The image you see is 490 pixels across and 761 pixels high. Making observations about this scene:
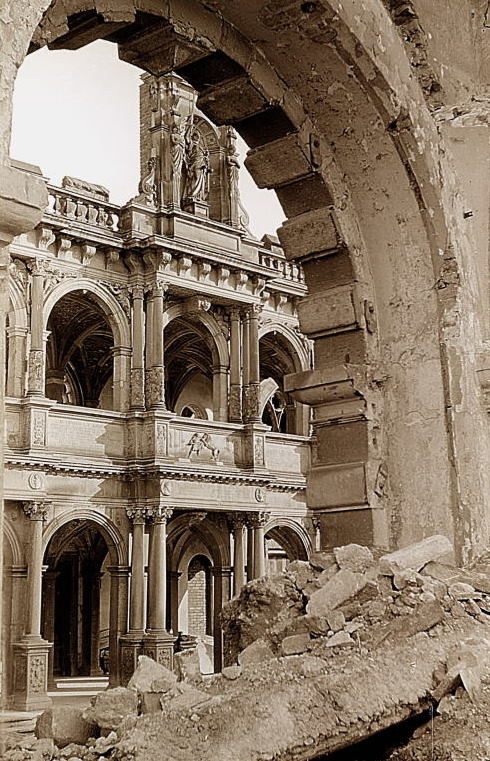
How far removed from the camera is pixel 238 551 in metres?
17.1

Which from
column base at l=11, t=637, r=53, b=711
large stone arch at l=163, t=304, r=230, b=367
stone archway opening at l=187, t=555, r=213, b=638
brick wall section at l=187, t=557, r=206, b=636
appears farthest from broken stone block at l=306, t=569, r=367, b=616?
brick wall section at l=187, t=557, r=206, b=636

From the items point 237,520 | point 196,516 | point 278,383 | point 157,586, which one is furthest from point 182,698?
point 278,383

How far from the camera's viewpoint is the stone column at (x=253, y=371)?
17484 mm

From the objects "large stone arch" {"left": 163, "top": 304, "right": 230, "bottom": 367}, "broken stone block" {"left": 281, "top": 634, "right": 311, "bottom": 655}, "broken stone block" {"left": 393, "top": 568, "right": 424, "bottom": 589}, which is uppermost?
"large stone arch" {"left": 163, "top": 304, "right": 230, "bottom": 367}

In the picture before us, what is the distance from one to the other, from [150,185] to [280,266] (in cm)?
336

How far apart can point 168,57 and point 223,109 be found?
1.31 ft

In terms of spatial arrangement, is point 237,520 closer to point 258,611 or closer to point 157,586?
point 157,586

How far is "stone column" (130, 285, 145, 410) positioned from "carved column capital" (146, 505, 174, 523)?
5.68 feet

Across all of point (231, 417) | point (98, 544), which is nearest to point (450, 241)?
point (231, 417)

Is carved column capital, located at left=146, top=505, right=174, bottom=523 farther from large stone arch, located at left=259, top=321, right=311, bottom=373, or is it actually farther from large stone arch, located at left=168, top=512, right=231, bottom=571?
large stone arch, located at left=259, top=321, right=311, bottom=373

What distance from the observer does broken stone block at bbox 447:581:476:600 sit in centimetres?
338

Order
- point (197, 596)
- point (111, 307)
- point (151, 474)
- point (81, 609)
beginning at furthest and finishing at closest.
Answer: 1. point (197, 596)
2. point (81, 609)
3. point (111, 307)
4. point (151, 474)

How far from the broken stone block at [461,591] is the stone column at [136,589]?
1242 centimetres

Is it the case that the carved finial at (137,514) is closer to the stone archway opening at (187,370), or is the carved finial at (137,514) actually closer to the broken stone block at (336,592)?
the stone archway opening at (187,370)
